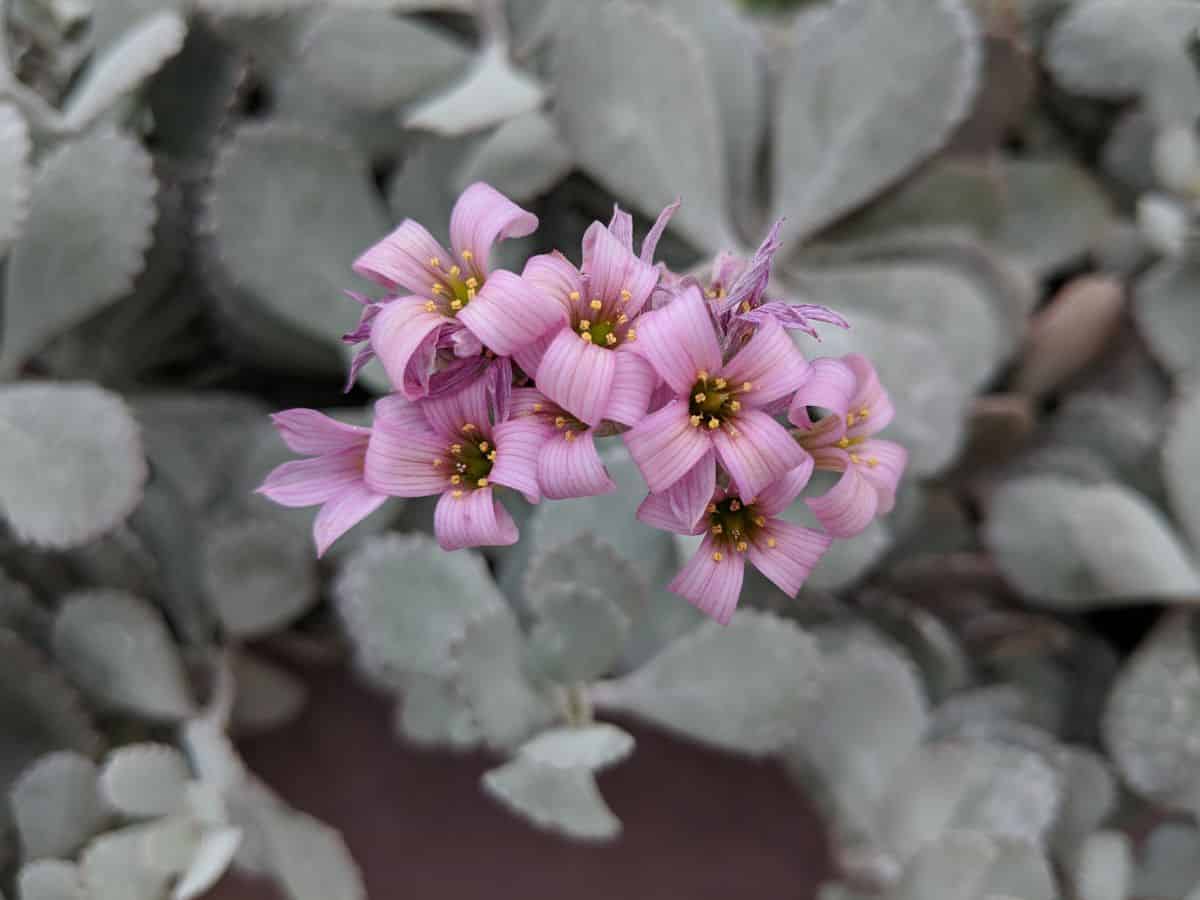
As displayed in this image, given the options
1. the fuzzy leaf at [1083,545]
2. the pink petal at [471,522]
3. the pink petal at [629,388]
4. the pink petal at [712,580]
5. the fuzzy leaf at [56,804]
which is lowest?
the fuzzy leaf at [56,804]

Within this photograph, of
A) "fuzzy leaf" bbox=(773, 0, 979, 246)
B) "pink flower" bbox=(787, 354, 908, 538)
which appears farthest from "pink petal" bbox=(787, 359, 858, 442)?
"fuzzy leaf" bbox=(773, 0, 979, 246)

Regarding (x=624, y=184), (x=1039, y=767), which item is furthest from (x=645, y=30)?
(x=1039, y=767)

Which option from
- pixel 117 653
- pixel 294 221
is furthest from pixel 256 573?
pixel 294 221

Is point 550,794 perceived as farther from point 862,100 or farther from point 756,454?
point 862,100

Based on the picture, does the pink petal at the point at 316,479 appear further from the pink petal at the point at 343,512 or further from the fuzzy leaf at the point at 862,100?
the fuzzy leaf at the point at 862,100

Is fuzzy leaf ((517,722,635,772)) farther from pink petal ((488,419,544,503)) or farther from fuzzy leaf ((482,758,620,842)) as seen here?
pink petal ((488,419,544,503))

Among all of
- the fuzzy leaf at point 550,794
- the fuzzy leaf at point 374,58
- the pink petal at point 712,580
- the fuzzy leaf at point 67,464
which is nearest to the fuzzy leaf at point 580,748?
the fuzzy leaf at point 550,794
